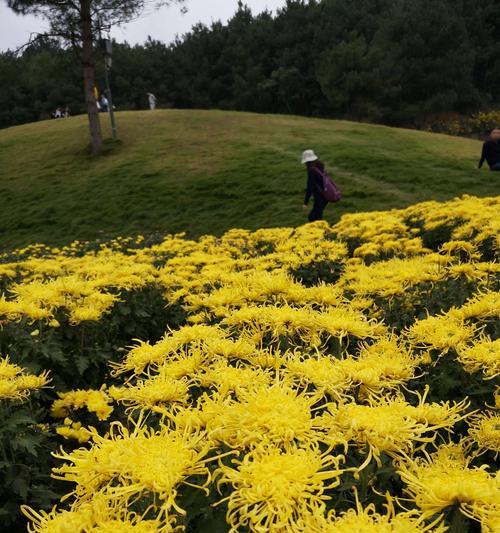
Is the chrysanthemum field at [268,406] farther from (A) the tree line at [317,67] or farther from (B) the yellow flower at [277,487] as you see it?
(A) the tree line at [317,67]

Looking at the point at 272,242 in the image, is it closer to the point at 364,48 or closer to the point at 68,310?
the point at 68,310

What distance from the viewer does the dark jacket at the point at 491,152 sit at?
45.7 ft

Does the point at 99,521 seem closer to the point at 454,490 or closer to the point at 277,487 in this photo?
the point at 277,487

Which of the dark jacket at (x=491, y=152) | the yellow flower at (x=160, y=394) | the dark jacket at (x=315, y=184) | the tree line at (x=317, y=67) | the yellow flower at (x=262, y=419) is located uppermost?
the tree line at (x=317, y=67)

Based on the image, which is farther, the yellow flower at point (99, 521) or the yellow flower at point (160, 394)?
the yellow flower at point (160, 394)

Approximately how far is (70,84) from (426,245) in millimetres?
66622

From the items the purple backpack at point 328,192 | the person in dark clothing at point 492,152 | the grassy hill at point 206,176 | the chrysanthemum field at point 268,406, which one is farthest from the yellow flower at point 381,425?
the person in dark clothing at point 492,152

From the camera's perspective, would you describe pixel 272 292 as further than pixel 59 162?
No

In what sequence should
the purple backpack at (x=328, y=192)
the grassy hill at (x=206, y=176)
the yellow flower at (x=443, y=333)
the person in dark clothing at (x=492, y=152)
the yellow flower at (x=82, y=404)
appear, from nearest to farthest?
the yellow flower at (x=443, y=333)
the yellow flower at (x=82, y=404)
the purple backpack at (x=328, y=192)
the person in dark clothing at (x=492, y=152)
the grassy hill at (x=206, y=176)

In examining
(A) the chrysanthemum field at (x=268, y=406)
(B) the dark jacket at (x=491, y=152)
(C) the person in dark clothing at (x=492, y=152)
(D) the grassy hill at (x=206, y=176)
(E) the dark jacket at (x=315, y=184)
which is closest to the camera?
(A) the chrysanthemum field at (x=268, y=406)

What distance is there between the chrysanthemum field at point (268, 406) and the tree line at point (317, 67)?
44756 mm

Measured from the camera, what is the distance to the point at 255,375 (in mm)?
1643

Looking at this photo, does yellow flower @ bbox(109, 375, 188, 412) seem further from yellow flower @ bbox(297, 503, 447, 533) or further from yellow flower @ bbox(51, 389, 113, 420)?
yellow flower @ bbox(51, 389, 113, 420)

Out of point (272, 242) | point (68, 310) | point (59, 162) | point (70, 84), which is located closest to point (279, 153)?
point (59, 162)
